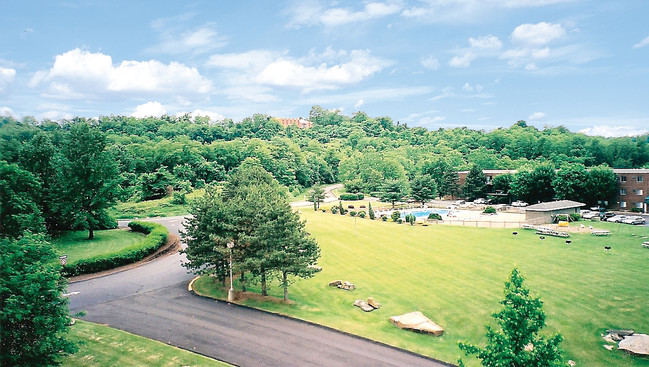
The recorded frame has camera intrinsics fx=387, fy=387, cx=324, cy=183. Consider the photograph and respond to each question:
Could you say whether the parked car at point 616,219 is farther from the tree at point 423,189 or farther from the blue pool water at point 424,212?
the tree at point 423,189

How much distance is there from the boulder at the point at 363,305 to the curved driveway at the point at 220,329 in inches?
186

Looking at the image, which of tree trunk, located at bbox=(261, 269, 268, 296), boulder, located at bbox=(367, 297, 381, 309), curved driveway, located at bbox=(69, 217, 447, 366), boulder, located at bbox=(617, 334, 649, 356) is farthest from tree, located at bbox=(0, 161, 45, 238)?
boulder, located at bbox=(617, 334, 649, 356)

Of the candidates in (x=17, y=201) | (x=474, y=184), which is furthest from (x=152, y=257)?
(x=474, y=184)

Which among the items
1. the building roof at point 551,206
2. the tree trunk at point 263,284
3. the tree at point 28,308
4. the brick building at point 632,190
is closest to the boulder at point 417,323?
the tree trunk at point 263,284

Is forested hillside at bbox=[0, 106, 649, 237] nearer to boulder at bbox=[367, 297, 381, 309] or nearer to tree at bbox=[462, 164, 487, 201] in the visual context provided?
tree at bbox=[462, 164, 487, 201]

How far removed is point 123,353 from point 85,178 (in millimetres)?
28897

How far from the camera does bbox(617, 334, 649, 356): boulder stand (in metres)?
19.8

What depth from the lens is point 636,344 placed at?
66.4 feet

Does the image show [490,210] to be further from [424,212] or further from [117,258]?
[117,258]

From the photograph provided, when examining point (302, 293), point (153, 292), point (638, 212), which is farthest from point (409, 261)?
point (638, 212)

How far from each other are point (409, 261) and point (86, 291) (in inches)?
1015

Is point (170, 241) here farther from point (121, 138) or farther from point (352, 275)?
point (121, 138)

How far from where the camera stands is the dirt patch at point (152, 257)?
97.5 feet

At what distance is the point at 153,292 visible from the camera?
2661cm
